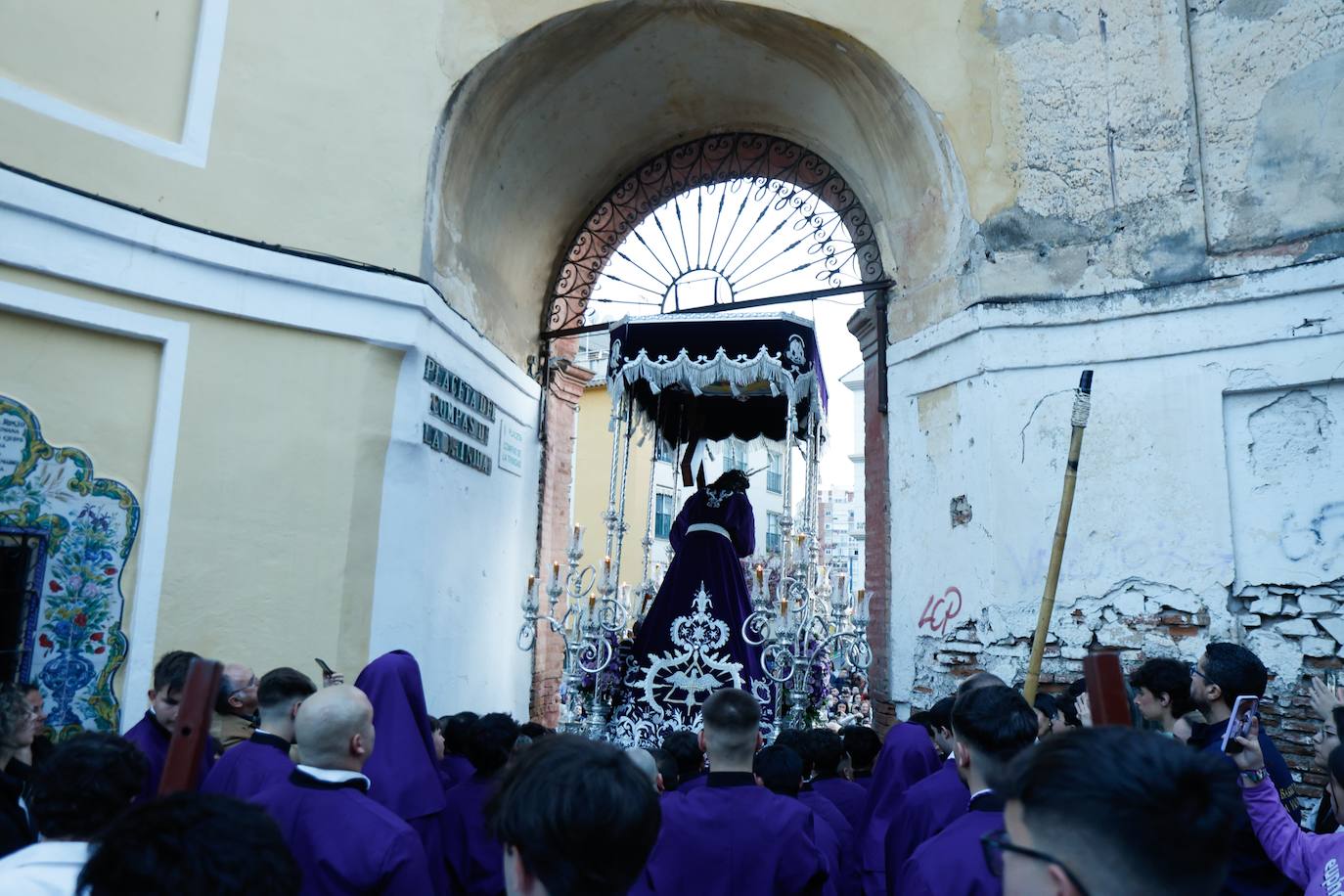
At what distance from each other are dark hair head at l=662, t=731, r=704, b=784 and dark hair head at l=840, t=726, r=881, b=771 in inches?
31.9

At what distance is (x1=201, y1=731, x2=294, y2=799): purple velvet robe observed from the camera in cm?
285

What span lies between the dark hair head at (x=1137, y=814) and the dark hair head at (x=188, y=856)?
103 centimetres

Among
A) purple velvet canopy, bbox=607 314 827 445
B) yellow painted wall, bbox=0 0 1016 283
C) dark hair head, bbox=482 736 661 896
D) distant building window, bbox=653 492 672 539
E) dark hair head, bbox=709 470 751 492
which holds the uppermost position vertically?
yellow painted wall, bbox=0 0 1016 283

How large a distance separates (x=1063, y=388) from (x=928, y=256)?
1.47m

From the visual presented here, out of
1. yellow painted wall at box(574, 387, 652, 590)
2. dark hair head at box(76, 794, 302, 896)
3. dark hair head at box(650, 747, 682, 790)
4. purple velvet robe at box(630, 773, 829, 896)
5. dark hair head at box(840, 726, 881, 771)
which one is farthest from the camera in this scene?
yellow painted wall at box(574, 387, 652, 590)

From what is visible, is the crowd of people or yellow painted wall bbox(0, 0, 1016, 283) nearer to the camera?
the crowd of people

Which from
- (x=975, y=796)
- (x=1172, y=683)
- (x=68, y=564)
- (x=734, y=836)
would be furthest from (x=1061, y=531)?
(x=68, y=564)

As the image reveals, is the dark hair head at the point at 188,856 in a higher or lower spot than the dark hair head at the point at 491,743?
higher

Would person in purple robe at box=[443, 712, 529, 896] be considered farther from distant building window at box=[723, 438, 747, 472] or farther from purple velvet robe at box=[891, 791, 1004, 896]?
distant building window at box=[723, 438, 747, 472]

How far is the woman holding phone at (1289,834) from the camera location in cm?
235

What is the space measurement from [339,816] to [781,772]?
1.48 metres

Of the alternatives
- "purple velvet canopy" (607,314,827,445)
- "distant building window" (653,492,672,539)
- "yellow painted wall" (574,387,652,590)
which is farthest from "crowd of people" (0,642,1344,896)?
"distant building window" (653,492,672,539)

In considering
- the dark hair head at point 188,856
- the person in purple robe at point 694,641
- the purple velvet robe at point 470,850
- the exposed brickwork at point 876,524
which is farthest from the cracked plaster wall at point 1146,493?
the dark hair head at point 188,856

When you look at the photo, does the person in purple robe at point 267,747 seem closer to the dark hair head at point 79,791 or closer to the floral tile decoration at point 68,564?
the dark hair head at point 79,791
